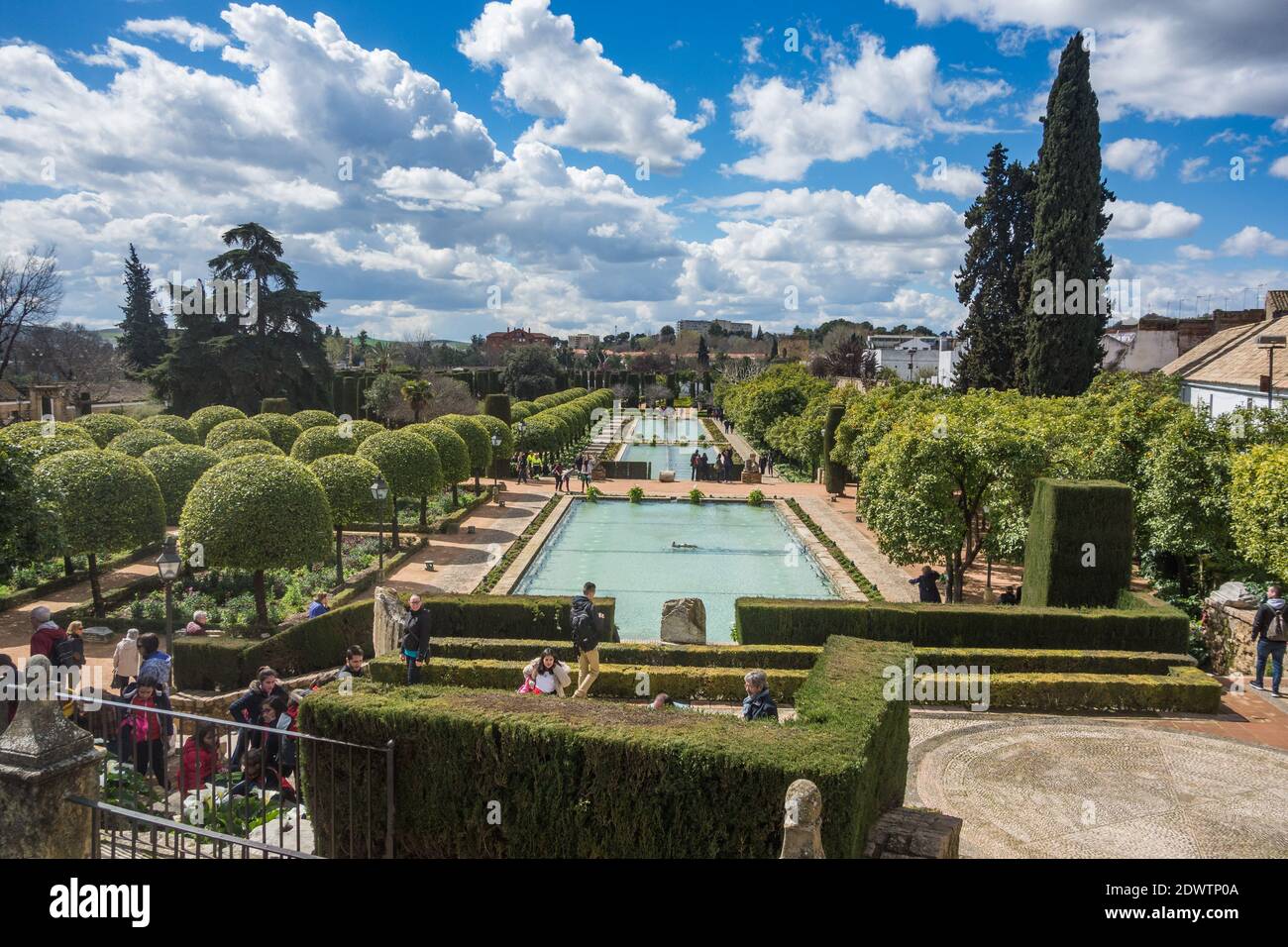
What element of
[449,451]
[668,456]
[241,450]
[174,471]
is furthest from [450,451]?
[668,456]

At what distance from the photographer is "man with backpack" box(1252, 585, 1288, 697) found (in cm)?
1176

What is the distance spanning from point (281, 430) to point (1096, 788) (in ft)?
87.7

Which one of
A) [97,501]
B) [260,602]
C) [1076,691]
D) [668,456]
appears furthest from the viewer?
[668,456]

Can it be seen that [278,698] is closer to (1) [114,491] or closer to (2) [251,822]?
(2) [251,822]

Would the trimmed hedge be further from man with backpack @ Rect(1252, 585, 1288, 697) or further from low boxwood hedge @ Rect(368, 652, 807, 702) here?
low boxwood hedge @ Rect(368, 652, 807, 702)

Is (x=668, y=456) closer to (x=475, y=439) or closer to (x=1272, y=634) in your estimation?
(x=475, y=439)

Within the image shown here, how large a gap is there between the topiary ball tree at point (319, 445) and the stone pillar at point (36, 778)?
18851 millimetres

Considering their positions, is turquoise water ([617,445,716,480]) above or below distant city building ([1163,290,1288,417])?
below

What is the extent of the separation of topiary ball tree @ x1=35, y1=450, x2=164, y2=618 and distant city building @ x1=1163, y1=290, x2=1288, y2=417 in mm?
24051

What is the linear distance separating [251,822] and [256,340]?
1631 inches

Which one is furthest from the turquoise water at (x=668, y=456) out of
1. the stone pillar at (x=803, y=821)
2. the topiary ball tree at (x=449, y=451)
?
the stone pillar at (x=803, y=821)

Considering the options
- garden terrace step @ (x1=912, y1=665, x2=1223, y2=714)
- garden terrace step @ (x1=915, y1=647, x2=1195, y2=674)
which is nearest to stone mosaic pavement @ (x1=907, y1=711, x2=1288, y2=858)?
garden terrace step @ (x1=912, y1=665, x2=1223, y2=714)

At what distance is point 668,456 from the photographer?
159 ft

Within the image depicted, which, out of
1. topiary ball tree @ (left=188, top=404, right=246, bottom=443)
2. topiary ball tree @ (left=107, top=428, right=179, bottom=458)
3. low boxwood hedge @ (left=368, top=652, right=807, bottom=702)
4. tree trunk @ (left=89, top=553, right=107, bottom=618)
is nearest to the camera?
low boxwood hedge @ (left=368, top=652, right=807, bottom=702)
